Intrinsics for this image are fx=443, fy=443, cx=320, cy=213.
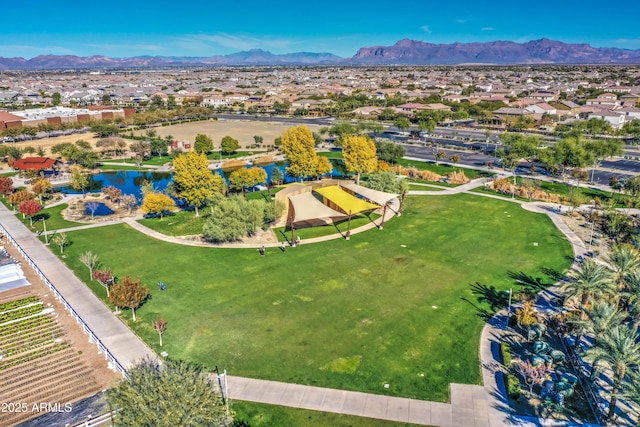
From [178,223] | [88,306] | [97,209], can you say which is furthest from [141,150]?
[88,306]

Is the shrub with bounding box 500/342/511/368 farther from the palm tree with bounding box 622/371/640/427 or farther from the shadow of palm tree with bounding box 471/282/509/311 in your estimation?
the palm tree with bounding box 622/371/640/427

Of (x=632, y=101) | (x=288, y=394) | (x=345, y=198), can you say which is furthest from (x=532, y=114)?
(x=288, y=394)

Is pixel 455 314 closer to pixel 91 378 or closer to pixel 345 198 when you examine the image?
pixel 345 198

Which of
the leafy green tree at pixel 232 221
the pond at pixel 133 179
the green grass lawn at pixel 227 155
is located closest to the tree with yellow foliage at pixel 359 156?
the pond at pixel 133 179

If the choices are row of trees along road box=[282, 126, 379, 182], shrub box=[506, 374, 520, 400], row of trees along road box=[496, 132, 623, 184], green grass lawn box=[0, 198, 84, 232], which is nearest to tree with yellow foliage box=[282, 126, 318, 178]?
row of trees along road box=[282, 126, 379, 182]

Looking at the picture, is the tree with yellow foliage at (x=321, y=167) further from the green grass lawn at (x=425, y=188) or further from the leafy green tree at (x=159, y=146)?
the leafy green tree at (x=159, y=146)
